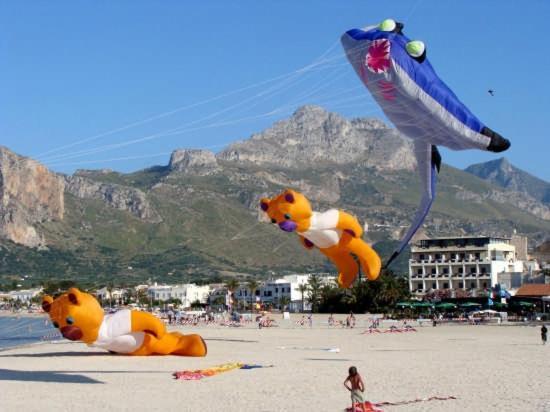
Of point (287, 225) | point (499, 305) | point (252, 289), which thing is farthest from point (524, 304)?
point (252, 289)

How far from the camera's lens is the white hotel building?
91.2m

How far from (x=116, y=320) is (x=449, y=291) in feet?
207

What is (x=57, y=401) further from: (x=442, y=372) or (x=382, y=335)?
(x=382, y=335)

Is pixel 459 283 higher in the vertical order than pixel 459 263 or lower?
lower

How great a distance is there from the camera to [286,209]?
29.0 metres

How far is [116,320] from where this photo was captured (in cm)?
3012

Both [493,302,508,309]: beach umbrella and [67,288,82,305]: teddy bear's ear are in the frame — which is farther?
[493,302,508,309]: beach umbrella

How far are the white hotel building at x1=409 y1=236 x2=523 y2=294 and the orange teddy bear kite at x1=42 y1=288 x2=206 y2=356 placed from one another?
62.9 meters

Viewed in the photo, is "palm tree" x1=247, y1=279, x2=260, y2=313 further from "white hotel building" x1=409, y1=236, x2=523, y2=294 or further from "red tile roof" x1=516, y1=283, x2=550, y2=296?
"red tile roof" x1=516, y1=283, x2=550, y2=296

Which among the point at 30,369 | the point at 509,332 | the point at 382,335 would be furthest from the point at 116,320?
the point at 509,332

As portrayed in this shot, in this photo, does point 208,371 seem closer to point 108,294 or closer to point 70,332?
point 70,332

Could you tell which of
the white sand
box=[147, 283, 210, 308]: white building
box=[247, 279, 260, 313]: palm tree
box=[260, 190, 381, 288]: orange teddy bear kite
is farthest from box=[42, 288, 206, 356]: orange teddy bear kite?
box=[147, 283, 210, 308]: white building

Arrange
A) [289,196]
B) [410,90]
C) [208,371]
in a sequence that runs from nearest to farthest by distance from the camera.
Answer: [208,371] → [410,90] → [289,196]

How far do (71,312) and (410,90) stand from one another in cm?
1191
